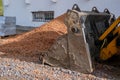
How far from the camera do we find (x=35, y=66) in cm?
701

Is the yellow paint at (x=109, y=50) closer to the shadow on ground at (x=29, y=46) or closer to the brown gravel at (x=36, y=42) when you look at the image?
the shadow on ground at (x=29, y=46)

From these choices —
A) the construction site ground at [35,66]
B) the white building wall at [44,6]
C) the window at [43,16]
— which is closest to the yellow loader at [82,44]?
the construction site ground at [35,66]

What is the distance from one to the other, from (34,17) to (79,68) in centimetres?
817

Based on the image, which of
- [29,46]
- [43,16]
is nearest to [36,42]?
[29,46]

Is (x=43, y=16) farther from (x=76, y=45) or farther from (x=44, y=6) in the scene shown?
(x=76, y=45)

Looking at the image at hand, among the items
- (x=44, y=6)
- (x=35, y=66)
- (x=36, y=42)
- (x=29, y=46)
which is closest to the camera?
(x=35, y=66)

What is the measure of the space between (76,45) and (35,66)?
47.3 inches

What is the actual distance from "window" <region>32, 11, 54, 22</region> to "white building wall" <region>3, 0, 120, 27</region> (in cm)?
17

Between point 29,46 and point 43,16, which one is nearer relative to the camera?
point 29,46

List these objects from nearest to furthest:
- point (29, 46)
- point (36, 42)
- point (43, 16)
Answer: point (29, 46) < point (36, 42) < point (43, 16)

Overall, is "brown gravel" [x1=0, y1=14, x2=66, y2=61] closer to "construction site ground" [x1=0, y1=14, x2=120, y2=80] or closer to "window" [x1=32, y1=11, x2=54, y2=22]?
"construction site ground" [x1=0, y1=14, x2=120, y2=80]

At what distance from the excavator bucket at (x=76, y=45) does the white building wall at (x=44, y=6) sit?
3.33 m

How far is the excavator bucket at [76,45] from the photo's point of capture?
6270mm

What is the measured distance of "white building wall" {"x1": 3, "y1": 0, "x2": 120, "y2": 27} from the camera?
34.5ft
